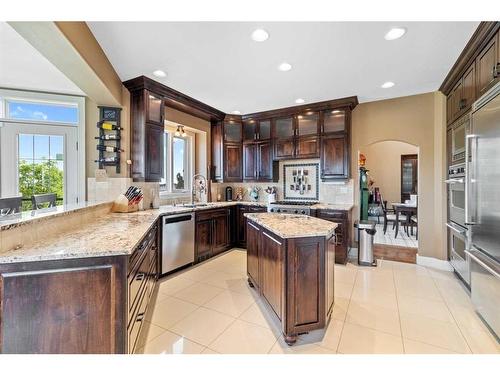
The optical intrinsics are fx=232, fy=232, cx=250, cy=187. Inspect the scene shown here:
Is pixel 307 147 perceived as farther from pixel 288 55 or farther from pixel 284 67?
pixel 288 55

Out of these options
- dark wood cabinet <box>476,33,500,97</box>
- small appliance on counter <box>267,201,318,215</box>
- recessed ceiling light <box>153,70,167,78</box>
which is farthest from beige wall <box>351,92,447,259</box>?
recessed ceiling light <box>153,70,167,78</box>

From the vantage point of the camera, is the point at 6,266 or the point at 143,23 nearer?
the point at 6,266

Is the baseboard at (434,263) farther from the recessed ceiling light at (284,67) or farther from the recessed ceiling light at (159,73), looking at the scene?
the recessed ceiling light at (159,73)

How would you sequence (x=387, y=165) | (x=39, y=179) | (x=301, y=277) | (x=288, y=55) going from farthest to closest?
(x=387, y=165), (x=39, y=179), (x=288, y=55), (x=301, y=277)

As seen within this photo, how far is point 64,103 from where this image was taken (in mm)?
3492

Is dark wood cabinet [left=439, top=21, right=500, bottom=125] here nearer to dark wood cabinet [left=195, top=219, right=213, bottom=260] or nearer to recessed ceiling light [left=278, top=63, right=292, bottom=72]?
recessed ceiling light [left=278, top=63, right=292, bottom=72]

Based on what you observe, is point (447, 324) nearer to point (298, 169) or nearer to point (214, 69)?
point (298, 169)

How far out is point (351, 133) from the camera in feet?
13.5

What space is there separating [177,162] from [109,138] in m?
1.50

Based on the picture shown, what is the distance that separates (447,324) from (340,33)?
2.86m

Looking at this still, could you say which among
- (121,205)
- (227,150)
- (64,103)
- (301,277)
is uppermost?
(64,103)

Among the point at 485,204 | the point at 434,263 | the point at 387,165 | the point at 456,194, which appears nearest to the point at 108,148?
the point at 485,204
